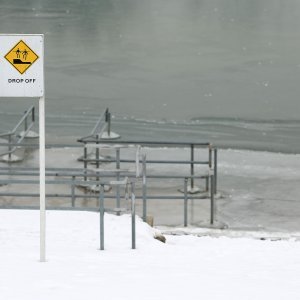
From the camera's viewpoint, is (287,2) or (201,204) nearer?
(201,204)

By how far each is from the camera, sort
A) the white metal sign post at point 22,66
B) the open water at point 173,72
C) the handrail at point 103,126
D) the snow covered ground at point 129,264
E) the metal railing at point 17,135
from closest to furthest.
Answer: the snow covered ground at point 129,264, the white metal sign post at point 22,66, the metal railing at point 17,135, the handrail at point 103,126, the open water at point 173,72

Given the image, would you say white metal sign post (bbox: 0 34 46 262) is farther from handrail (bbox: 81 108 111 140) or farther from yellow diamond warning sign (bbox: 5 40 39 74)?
handrail (bbox: 81 108 111 140)

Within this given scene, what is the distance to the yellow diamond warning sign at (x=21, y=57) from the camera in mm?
8469

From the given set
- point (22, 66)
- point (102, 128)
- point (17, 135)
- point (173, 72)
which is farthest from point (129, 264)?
point (173, 72)

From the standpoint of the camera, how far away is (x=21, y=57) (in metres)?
8.49

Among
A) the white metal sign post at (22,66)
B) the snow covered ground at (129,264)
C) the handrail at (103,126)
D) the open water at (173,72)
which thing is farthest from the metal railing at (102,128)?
the white metal sign post at (22,66)

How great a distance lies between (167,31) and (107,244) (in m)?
42.0

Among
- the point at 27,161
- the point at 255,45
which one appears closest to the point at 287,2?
the point at 255,45

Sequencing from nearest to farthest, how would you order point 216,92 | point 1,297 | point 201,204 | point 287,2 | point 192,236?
point 1,297 → point 192,236 → point 201,204 → point 216,92 → point 287,2

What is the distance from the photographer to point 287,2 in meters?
71.6

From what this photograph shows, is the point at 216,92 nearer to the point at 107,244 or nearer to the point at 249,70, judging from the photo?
the point at 249,70

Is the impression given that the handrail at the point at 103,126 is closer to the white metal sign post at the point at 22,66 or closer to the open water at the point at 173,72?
the open water at the point at 173,72

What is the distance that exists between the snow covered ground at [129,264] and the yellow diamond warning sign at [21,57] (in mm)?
1805

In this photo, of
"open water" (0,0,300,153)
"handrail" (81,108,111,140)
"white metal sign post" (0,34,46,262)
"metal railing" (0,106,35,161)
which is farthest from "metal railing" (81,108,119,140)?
"white metal sign post" (0,34,46,262)
